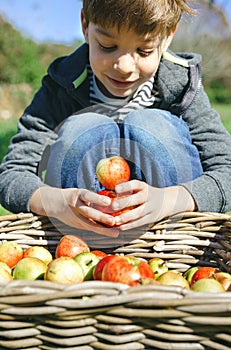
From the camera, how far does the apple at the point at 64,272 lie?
174cm

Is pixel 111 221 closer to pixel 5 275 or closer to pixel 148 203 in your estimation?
pixel 148 203

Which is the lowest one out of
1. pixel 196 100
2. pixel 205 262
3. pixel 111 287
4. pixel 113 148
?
pixel 205 262

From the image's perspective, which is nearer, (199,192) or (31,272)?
(31,272)

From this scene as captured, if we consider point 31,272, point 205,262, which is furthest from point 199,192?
point 31,272

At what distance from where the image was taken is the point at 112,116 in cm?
261

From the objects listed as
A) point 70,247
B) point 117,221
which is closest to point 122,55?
point 117,221

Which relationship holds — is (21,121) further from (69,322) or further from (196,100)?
(69,322)

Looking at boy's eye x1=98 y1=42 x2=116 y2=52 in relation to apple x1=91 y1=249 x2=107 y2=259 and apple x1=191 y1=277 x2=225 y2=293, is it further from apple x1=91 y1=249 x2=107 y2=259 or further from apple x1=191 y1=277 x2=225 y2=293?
apple x1=191 y1=277 x2=225 y2=293

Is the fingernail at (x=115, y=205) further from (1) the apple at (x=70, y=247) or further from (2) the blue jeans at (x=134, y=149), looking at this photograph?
(2) the blue jeans at (x=134, y=149)

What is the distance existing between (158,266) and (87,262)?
25 centimetres

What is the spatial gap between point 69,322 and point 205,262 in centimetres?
94

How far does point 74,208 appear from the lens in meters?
2.09

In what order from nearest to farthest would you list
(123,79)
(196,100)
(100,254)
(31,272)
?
(31,272)
(100,254)
(123,79)
(196,100)

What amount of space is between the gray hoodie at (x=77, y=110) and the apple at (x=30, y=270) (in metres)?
0.41
